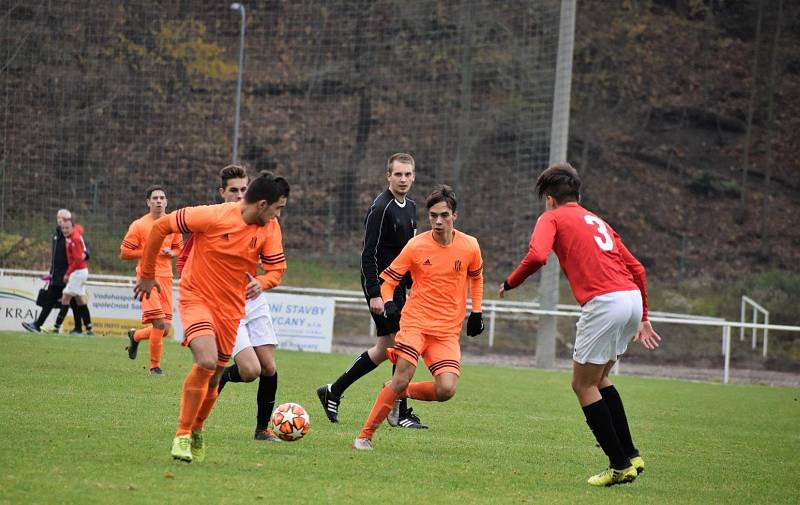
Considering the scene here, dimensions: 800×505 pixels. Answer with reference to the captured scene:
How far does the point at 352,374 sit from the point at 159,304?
417 cm

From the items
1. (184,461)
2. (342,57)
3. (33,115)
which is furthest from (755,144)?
(184,461)

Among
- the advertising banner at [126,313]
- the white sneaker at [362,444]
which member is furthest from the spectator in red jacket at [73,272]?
the white sneaker at [362,444]

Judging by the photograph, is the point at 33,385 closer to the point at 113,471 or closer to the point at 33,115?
the point at 113,471

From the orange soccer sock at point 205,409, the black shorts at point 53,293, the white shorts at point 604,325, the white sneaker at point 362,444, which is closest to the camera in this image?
the white shorts at point 604,325

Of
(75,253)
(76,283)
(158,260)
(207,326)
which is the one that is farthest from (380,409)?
(75,253)

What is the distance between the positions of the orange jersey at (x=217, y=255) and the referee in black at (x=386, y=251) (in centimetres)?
233

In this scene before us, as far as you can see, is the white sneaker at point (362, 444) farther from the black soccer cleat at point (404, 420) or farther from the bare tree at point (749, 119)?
the bare tree at point (749, 119)

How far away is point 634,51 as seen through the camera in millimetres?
38844

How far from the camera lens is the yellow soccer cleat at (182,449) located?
6.62 metres

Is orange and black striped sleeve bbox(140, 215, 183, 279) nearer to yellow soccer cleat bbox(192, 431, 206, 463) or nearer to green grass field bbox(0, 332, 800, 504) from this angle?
yellow soccer cleat bbox(192, 431, 206, 463)

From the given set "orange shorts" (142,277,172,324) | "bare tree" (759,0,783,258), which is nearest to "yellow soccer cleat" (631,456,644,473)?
"orange shorts" (142,277,172,324)

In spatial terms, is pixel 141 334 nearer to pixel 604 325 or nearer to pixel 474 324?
pixel 474 324

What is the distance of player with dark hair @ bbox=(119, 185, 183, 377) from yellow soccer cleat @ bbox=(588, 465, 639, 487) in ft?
22.1

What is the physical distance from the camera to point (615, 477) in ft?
22.7
